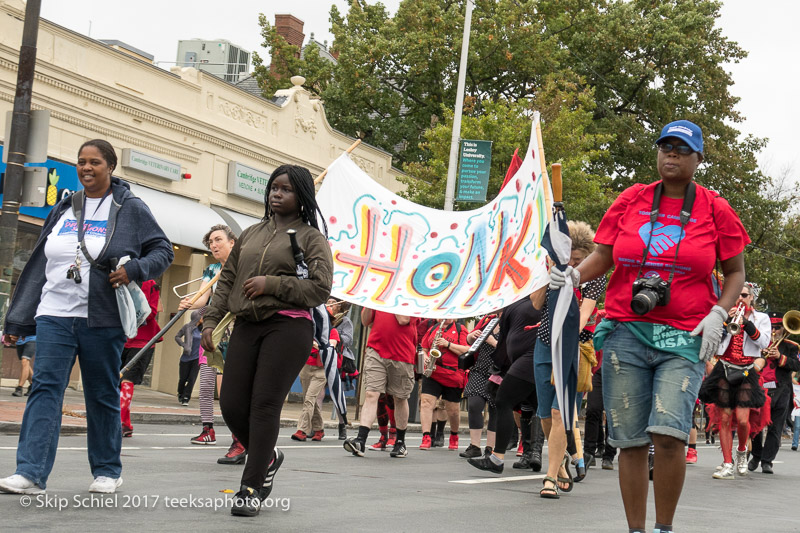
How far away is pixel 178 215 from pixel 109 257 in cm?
1506

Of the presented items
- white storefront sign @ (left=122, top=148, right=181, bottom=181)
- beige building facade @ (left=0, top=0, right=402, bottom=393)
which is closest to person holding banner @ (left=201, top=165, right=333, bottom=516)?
beige building facade @ (left=0, top=0, right=402, bottom=393)

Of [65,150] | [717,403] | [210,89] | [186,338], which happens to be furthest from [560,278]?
[210,89]

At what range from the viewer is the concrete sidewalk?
11.4 m

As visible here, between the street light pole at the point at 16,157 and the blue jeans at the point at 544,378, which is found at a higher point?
the street light pole at the point at 16,157

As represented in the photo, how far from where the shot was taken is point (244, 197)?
24.4 m

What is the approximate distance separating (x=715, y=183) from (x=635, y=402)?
3454cm

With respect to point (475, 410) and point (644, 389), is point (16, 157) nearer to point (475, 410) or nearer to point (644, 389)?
point (475, 410)

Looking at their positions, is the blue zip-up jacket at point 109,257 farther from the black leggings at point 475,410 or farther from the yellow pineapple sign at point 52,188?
the yellow pineapple sign at point 52,188

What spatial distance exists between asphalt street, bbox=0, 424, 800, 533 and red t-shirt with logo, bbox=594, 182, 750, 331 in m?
1.70

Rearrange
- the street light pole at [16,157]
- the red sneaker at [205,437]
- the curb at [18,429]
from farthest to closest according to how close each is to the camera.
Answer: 1. the street light pole at [16,157]
2. the red sneaker at [205,437]
3. the curb at [18,429]

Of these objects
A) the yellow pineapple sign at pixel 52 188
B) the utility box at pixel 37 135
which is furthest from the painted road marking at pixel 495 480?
the yellow pineapple sign at pixel 52 188

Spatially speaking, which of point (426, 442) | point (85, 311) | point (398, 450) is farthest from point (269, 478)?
point (426, 442)

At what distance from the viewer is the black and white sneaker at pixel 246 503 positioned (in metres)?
5.96

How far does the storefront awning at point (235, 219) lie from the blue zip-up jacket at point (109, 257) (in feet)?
50.5
